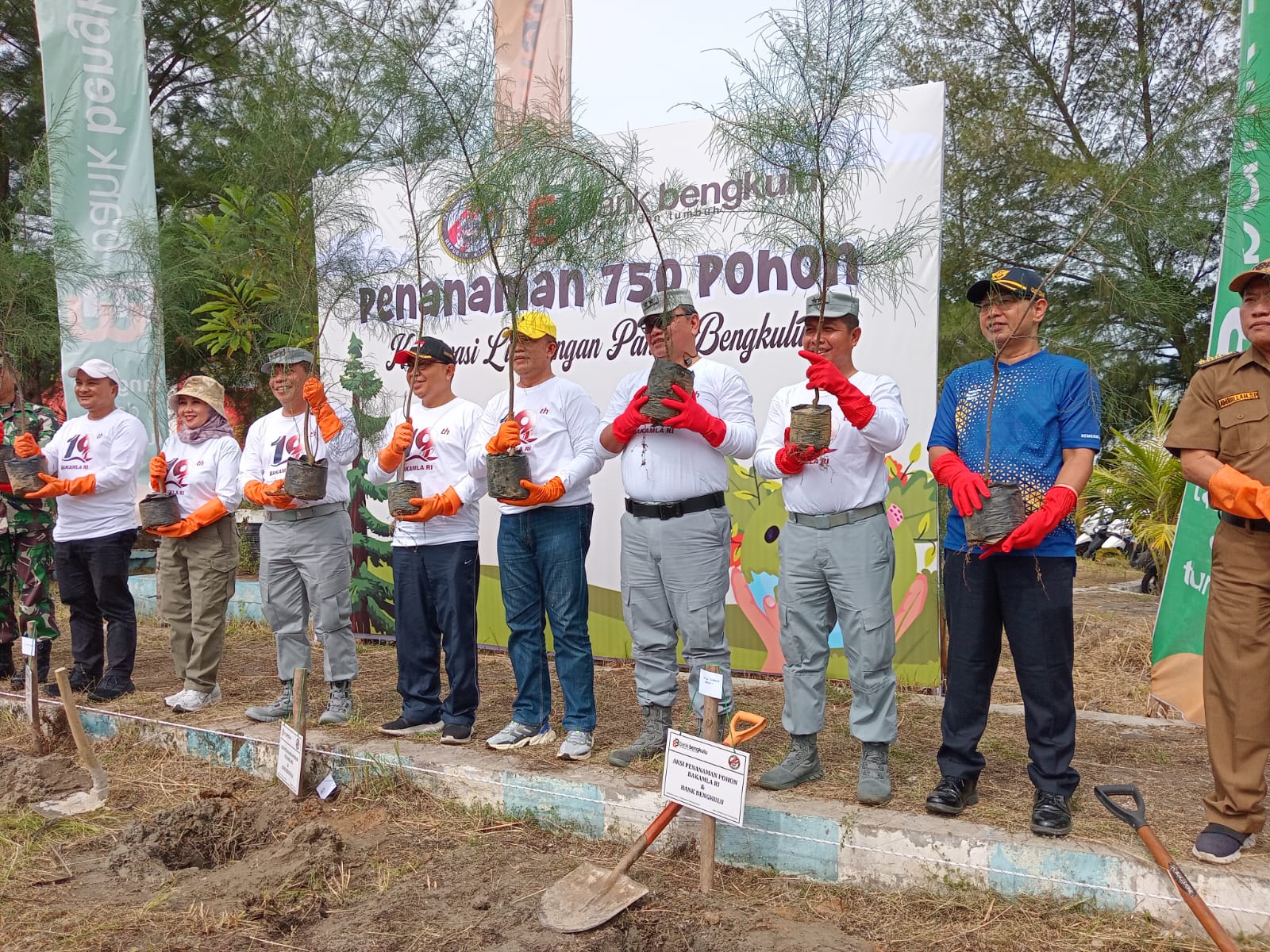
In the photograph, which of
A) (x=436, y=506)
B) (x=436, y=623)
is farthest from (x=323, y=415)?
(x=436, y=623)

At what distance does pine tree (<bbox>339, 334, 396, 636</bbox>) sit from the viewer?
23.9ft

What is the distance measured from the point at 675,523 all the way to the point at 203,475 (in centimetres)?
274

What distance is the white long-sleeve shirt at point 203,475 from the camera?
17.5ft

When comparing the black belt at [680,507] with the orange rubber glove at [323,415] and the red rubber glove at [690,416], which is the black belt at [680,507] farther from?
the orange rubber glove at [323,415]

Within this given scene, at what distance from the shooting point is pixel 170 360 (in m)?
10.3

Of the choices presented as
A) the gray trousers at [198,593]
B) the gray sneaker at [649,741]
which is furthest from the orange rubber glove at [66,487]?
the gray sneaker at [649,741]

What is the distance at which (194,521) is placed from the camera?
5238 mm

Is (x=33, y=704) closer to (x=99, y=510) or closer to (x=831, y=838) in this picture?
(x=99, y=510)

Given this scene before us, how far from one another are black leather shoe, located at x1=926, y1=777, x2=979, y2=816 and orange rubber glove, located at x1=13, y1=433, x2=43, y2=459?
4.84 metres

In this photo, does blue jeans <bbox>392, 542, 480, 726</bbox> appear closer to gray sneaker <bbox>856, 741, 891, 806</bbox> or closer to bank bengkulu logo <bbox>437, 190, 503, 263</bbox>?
bank bengkulu logo <bbox>437, 190, 503, 263</bbox>

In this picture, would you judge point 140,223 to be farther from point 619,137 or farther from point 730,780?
point 730,780

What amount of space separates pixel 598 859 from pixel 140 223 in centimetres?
566

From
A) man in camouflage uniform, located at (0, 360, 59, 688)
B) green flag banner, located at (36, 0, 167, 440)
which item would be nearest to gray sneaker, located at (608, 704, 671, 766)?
man in camouflage uniform, located at (0, 360, 59, 688)

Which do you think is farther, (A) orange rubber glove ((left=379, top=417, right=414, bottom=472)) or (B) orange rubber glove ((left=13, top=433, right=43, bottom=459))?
(B) orange rubber glove ((left=13, top=433, right=43, bottom=459))
